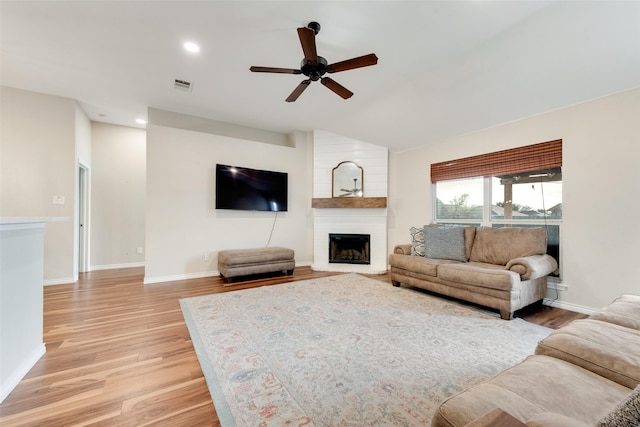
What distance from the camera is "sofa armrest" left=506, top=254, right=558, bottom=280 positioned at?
2563 mm

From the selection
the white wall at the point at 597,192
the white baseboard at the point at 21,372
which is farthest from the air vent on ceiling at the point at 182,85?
the white wall at the point at 597,192

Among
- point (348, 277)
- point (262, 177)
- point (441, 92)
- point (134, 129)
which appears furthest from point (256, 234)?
point (441, 92)

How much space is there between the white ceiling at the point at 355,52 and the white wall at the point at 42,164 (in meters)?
0.29

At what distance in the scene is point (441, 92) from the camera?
10.6 ft

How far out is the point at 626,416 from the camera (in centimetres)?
51

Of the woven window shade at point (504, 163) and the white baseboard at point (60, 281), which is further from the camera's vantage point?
the white baseboard at point (60, 281)

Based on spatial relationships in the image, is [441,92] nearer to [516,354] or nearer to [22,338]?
[516,354]

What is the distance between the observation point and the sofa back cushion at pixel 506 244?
9.70 ft

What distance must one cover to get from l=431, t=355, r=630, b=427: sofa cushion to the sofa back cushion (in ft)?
7.89

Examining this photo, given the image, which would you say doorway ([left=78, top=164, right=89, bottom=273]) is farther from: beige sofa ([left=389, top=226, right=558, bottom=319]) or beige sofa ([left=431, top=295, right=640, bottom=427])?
beige sofa ([left=431, top=295, right=640, bottom=427])

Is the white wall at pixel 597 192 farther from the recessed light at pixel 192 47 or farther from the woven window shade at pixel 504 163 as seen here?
the recessed light at pixel 192 47

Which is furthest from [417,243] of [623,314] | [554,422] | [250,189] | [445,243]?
[554,422]

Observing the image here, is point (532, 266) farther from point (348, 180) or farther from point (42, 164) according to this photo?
point (42, 164)

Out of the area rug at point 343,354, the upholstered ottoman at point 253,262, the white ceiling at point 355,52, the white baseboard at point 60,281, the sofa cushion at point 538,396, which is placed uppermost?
the white ceiling at point 355,52
